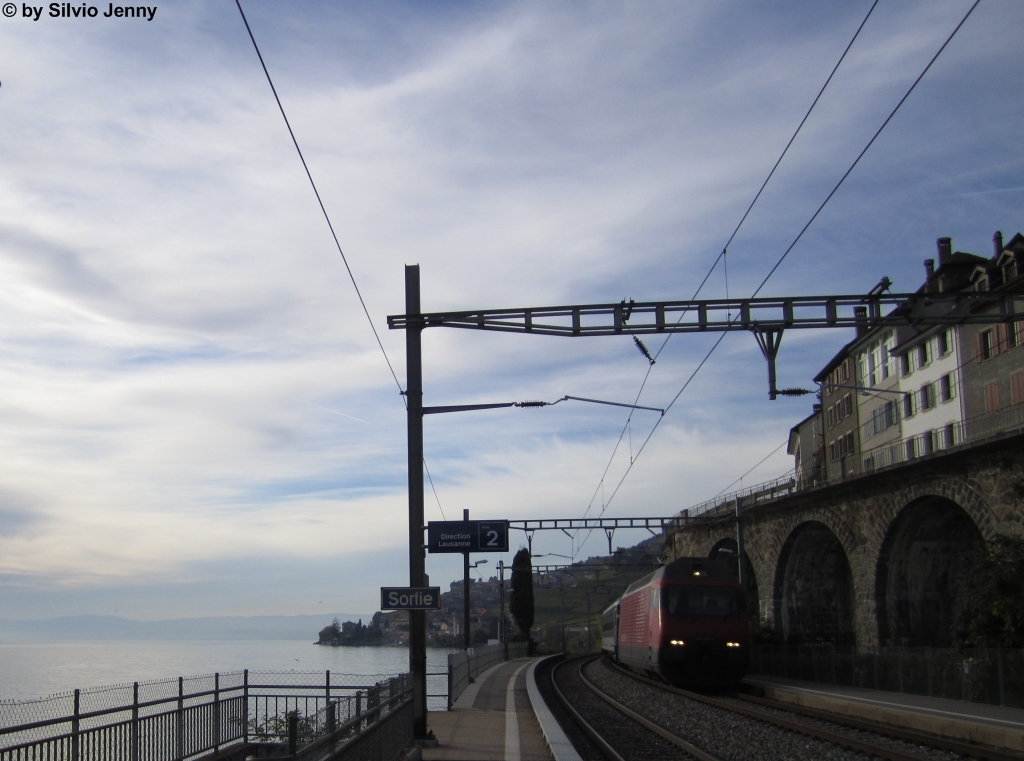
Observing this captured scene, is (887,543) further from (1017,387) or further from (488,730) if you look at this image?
(488,730)

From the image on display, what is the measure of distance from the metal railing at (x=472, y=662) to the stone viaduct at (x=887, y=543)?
1125 centimetres

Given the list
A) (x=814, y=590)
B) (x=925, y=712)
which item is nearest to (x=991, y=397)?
(x=814, y=590)

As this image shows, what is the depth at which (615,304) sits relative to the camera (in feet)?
55.4

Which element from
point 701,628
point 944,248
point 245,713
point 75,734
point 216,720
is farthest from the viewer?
point 944,248

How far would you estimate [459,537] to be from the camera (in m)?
18.2

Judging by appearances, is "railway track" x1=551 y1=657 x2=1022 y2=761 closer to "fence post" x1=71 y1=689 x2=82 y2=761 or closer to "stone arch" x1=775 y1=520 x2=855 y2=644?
"fence post" x1=71 y1=689 x2=82 y2=761

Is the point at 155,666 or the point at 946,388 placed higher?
the point at 946,388

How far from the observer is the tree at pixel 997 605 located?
71.4 ft

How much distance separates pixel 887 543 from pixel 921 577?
181 cm

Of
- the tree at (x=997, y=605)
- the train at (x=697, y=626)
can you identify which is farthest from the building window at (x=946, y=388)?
the tree at (x=997, y=605)

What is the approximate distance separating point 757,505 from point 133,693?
38.6 metres

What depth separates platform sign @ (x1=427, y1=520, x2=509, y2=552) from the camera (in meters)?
17.8

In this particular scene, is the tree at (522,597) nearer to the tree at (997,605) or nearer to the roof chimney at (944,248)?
the roof chimney at (944,248)

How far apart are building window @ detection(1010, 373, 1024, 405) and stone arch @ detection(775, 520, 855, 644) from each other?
32.4ft
